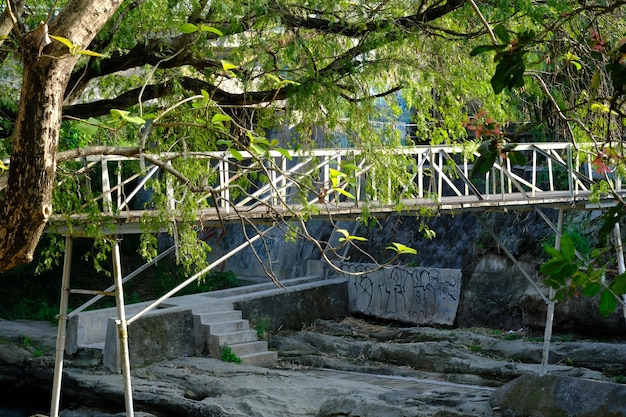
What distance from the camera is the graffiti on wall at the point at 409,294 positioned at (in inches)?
754

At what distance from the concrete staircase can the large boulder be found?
6079 millimetres

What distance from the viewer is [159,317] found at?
16438mm

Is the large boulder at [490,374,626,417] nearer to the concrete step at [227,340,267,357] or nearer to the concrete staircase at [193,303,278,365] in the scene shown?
the concrete staircase at [193,303,278,365]

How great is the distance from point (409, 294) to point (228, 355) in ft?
16.7

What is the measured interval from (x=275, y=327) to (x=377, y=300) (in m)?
2.90

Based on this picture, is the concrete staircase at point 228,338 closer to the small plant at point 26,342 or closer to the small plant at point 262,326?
the small plant at point 262,326

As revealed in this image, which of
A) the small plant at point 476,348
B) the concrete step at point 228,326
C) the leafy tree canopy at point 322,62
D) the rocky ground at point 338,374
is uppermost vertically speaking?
the leafy tree canopy at point 322,62

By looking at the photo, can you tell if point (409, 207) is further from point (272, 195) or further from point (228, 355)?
point (228, 355)

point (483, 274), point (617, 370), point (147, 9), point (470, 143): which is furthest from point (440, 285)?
point (147, 9)

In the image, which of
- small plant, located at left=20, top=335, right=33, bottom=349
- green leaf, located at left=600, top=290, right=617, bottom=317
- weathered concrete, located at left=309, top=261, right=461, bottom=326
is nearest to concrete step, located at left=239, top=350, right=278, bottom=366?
weathered concrete, located at left=309, top=261, right=461, bottom=326

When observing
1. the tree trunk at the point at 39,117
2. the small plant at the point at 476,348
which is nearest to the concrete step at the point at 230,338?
the small plant at the point at 476,348

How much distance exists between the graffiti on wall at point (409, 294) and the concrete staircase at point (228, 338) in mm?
3774

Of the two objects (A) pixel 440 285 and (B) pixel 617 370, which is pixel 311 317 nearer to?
(A) pixel 440 285

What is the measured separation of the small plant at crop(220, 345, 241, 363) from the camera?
1631 cm
